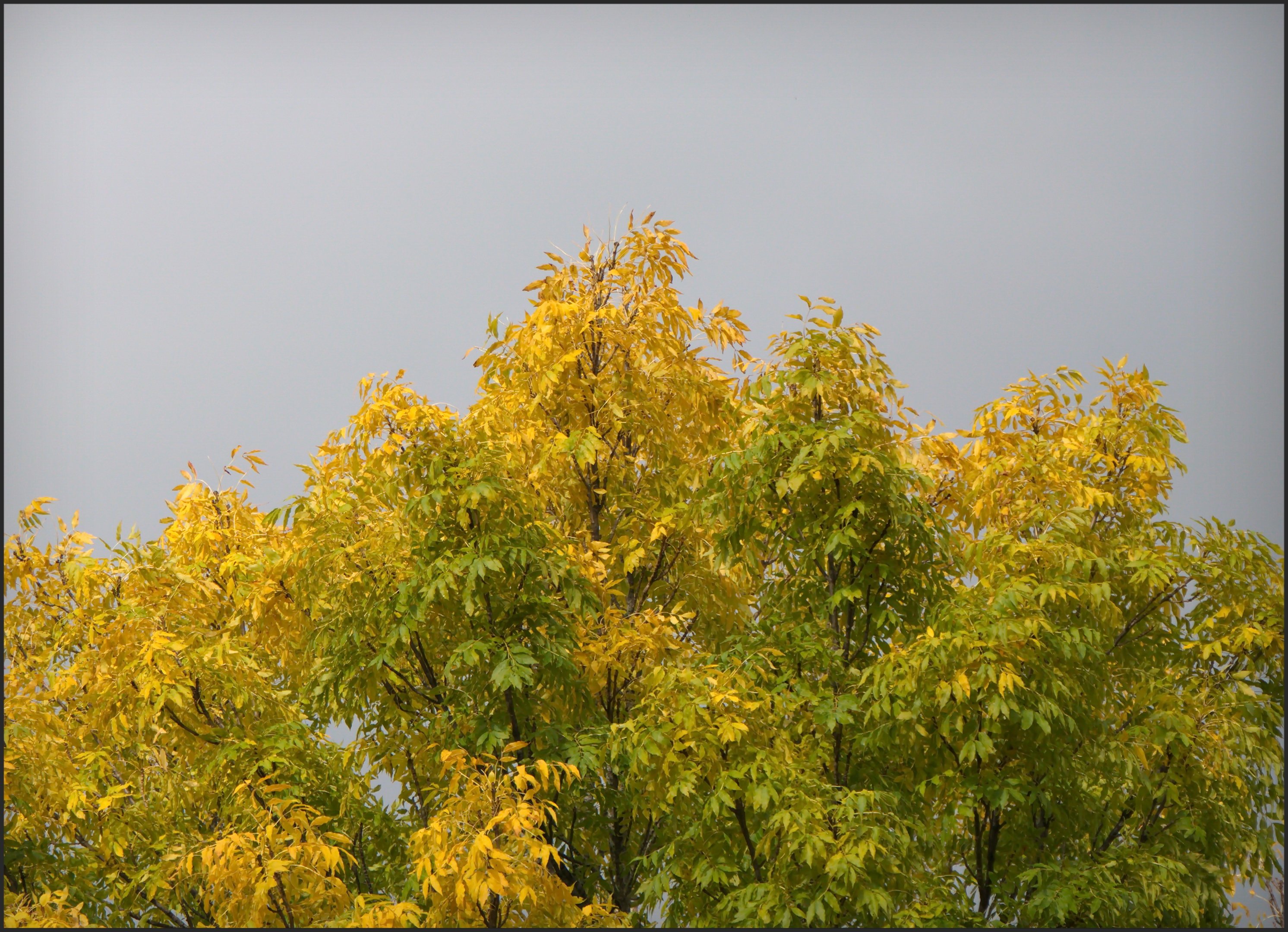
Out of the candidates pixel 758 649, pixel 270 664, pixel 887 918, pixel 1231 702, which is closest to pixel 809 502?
pixel 758 649

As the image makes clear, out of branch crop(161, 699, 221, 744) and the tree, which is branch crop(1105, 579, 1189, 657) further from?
branch crop(161, 699, 221, 744)

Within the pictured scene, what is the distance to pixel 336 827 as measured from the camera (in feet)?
19.9

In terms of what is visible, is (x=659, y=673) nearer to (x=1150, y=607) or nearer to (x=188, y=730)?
(x=188, y=730)

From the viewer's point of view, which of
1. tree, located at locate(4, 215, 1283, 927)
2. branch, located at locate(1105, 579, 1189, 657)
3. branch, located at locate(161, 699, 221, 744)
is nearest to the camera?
tree, located at locate(4, 215, 1283, 927)

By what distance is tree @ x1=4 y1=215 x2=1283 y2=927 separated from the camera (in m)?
5.13

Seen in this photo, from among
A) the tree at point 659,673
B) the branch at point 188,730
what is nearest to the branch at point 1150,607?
the tree at point 659,673

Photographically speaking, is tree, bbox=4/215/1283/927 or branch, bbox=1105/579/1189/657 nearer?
tree, bbox=4/215/1283/927

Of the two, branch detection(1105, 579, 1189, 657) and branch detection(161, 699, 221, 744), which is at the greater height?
branch detection(1105, 579, 1189, 657)

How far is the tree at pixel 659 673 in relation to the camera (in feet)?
16.8

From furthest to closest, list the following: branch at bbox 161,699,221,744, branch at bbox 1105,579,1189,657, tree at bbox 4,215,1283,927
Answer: branch at bbox 1105,579,1189,657 → branch at bbox 161,699,221,744 → tree at bbox 4,215,1283,927

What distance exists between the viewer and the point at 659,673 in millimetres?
5367

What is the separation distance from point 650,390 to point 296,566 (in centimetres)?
223

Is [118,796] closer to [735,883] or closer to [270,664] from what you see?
[270,664]

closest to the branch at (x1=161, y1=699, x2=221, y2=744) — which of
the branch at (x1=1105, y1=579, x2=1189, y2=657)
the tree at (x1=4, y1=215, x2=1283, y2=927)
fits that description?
the tree at (x1=4, y1=215, x2=1283, y2=927)
